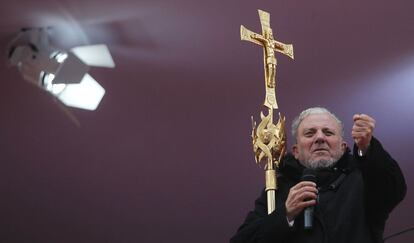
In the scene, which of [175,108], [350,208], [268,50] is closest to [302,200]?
[350,208]

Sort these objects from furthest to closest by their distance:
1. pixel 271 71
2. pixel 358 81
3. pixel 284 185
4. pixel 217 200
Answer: pixel 217 200 → pixel 358 81 → pixel 271 71 → pixel 284 185

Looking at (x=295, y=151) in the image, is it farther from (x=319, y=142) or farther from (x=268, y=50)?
(x=268, y=50)

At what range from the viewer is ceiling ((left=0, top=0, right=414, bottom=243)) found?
3.10m

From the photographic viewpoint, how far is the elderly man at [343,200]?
214 centimetres

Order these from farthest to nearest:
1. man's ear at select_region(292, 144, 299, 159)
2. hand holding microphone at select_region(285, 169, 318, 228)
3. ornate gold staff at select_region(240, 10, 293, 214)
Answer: man's ear at select_region(292, 144, 299, 159) → ornate gold staff at select_region(240, 10, 293, 214) → hand holding microphone at select_region(285, 169, 318, 228)

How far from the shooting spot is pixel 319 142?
2438 mm

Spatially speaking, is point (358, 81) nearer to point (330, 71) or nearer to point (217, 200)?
point (330, 71)

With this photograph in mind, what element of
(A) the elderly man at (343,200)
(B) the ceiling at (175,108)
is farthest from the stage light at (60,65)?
(A) the elderly man at (343,200)

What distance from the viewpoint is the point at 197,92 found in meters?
3.37

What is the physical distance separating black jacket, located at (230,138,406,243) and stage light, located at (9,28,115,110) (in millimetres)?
1202

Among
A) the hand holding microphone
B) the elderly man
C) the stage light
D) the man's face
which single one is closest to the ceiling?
the stage light

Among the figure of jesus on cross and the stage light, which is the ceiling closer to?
the stage light

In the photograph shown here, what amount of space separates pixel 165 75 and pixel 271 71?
758mm

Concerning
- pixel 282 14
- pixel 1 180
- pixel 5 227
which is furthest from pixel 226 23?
pixel 5 227
